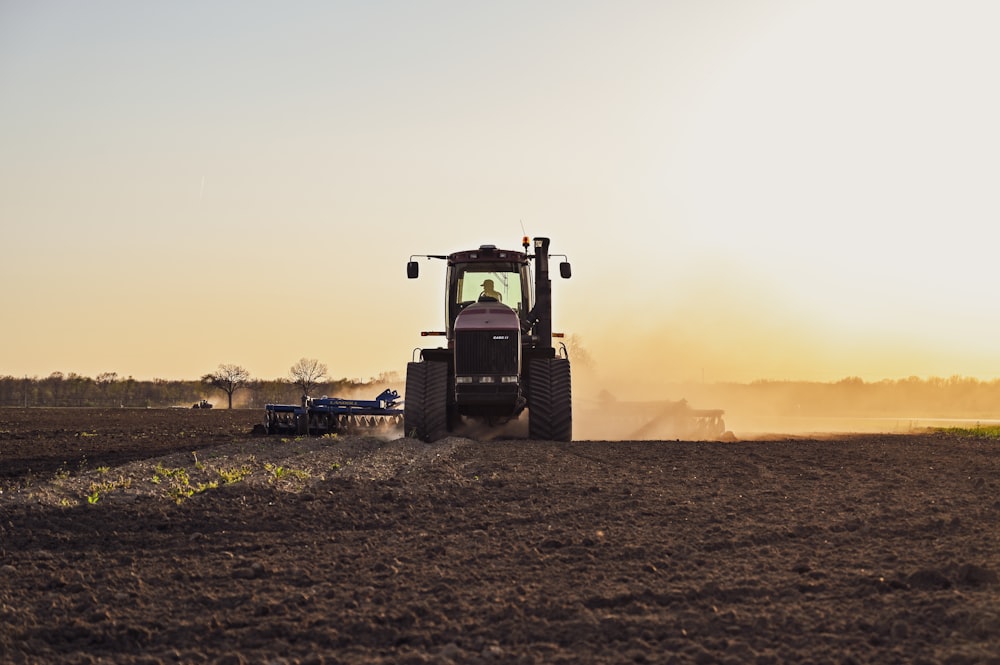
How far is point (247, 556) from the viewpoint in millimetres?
7332

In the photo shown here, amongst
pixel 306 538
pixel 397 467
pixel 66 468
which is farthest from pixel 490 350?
pixel 306 538

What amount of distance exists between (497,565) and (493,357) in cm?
1004

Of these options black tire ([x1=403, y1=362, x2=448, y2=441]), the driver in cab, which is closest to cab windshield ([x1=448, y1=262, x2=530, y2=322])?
the driver in cab

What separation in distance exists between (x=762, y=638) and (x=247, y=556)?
4083mm

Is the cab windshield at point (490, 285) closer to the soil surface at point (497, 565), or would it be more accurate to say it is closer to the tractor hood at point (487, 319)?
the tractor hood at point (487, 319)

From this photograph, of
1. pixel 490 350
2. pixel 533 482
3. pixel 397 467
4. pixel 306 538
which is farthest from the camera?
pixel 490 350

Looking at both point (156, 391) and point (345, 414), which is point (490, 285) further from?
point (156, 391)

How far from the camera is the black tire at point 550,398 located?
56.1 ft

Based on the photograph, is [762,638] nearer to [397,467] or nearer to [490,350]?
[397,467]

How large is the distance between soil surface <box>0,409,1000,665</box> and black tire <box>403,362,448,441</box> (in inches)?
177

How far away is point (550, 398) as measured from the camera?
17.1m

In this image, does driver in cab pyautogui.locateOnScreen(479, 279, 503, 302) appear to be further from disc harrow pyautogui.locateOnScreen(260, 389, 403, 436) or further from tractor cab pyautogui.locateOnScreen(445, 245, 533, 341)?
disc harrow pyautogui.locateOnScreen(260, 389, 403, 436)

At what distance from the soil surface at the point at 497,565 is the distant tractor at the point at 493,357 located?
4317 millimetres

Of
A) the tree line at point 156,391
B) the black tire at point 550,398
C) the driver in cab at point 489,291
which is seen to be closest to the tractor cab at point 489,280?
the driver in cab at point 489,291
